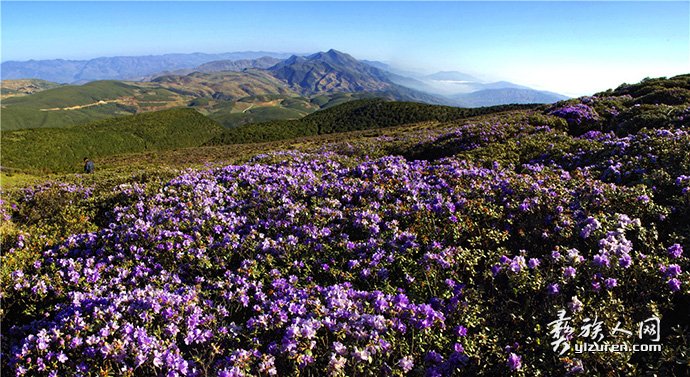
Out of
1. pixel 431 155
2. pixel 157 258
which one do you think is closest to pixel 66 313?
pixel 157 258

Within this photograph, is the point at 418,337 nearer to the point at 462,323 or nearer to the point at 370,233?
the point at 462,323

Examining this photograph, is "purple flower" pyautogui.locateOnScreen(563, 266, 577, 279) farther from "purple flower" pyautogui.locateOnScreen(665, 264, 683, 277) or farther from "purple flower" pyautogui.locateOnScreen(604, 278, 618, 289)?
"purple flower" pyautogui.locateOnScreen(665, 264, 683, 277)

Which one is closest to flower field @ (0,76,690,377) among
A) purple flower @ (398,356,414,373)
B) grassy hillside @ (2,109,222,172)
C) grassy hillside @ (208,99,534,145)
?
purple flower @ (398,356,414,373)

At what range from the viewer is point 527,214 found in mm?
6801

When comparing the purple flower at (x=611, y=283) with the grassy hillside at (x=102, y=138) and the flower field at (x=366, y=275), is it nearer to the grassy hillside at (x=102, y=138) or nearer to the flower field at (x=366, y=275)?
the flower field at (x=366, y=275)

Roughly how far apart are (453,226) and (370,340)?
2.90m

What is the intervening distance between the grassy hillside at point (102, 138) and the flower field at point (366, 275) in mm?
78866

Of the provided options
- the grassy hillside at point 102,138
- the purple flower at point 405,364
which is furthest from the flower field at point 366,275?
the grassy hillside at point 102,138

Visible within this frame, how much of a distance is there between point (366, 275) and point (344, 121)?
145962 millimetres

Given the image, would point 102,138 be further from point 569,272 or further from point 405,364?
point 569,272

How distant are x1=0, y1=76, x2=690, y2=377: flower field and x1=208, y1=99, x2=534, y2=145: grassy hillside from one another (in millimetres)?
113666

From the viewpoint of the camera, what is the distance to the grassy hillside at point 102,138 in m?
98.4

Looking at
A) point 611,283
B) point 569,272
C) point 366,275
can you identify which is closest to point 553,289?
point 569,272

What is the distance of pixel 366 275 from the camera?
18.5ft
